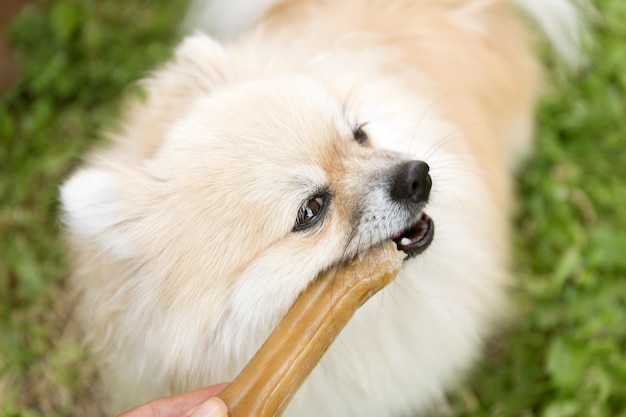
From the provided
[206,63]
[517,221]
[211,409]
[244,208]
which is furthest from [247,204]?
[517,221]

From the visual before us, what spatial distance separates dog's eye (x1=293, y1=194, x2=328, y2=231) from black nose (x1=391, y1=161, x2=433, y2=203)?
165mm

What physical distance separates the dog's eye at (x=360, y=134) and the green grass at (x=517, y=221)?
3.57ft

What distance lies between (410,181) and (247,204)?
37 cm

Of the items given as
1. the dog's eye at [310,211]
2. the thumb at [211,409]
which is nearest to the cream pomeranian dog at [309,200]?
the dog's eye at [310,211]

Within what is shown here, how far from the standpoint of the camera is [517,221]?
2609 mm

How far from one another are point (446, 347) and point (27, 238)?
185 centimetres

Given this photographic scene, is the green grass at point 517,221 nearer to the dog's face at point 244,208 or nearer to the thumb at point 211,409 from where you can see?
the dog's face at point 244,208

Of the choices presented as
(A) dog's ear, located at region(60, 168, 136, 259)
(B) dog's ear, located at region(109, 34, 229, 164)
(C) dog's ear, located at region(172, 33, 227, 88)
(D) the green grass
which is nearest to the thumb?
(A) dog's ear, located at region(60, 168, 136, 259)

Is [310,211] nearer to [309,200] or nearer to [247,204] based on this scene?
[309,200]

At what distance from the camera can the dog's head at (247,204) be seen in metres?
1.35

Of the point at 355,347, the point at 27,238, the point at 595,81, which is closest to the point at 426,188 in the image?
the point at 355,347

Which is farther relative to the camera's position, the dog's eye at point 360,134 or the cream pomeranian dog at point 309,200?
the dog's eye at point 360,134

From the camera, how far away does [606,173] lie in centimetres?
262

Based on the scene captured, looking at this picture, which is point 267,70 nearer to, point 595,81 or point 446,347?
point 446,347
